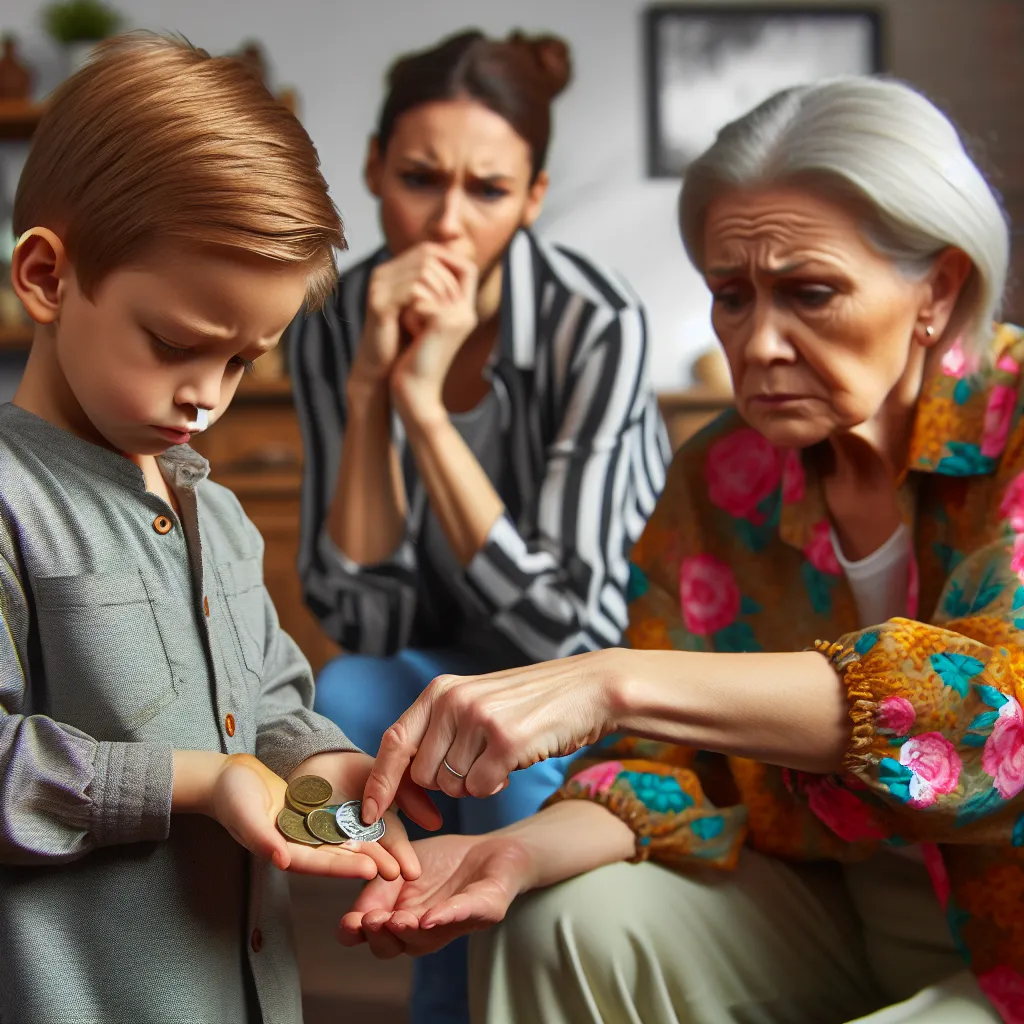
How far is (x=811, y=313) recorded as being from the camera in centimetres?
82

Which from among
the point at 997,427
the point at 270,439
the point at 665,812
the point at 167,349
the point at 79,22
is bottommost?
the point at 270,439

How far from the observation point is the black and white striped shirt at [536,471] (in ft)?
3.69

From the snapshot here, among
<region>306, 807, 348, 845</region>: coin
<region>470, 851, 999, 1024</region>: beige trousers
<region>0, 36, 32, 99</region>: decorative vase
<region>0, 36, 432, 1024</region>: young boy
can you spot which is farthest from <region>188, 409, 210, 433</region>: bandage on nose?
<region>0, 36, 32, 99</region>: decorative vase

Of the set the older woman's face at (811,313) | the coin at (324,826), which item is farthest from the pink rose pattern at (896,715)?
the coin at (324,826)

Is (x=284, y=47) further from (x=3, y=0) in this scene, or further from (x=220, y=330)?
(x=220, y=330)

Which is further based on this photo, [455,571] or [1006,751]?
[455,571]

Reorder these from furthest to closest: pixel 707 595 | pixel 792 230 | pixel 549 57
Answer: pixel 549 57 < pixel 707 595 < pixel 792 230

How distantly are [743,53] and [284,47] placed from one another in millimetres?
797

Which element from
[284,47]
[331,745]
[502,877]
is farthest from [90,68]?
[284,47]

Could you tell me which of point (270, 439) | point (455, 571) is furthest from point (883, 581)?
point (270, 439)

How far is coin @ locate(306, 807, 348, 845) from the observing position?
0.63 m

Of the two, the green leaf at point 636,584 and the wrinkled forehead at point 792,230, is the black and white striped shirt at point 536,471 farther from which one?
the wrinkled forehead at point 792,230

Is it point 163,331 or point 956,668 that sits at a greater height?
point 163,331

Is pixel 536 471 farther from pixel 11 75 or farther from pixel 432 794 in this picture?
pixel 11 75
